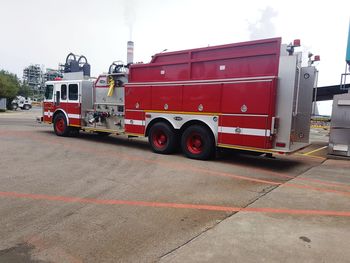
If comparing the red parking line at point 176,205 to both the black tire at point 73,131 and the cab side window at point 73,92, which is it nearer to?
the cab side window at point 73,92

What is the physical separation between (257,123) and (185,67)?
9.22 ft

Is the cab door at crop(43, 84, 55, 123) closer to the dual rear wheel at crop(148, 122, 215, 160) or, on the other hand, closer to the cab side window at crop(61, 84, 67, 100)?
the cab side window at crop(61, 84, 67, 100)

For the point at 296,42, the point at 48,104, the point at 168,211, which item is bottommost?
the point at 168,211

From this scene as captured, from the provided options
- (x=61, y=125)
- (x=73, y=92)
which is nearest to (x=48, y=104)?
(x=61, y=125)

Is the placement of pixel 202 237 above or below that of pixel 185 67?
below

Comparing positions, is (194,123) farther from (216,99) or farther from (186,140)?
(216,99)

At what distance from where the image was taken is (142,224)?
4195 mm

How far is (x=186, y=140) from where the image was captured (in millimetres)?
9328

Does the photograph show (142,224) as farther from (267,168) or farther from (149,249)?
(267,168)

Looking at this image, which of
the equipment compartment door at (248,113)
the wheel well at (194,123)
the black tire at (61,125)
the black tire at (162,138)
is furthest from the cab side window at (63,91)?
the equipment compartment door at (248,113)

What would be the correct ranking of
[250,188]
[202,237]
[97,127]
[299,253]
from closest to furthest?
[299,253] < [202,237] < [250,188] < [97,127]

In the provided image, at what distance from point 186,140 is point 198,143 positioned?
1.24ft

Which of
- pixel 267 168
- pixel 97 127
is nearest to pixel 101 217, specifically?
pixel 267 168

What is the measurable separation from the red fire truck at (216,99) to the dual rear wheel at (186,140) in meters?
0.03
